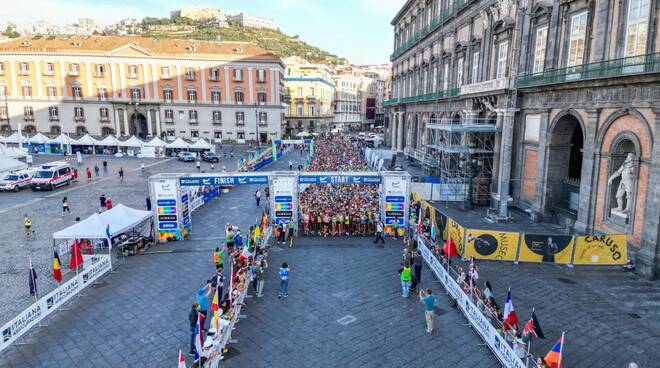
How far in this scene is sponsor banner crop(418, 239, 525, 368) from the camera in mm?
9320

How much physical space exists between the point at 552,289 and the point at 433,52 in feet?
102

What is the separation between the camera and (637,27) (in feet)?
53.6

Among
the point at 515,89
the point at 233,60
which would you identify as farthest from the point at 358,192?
the point at 233,60

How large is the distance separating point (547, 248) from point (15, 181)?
116 feet

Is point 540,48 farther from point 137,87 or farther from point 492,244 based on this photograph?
point 137,87

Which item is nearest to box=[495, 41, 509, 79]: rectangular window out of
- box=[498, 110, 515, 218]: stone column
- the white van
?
box=[498, 110, 515, 218]: stone column

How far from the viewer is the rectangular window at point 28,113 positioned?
68.0m

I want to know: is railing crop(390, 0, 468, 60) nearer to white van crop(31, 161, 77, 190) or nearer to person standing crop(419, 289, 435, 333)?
person standing crop(419, 289, 435, 333)

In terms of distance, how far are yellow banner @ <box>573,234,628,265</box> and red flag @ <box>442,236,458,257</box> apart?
14.8ft

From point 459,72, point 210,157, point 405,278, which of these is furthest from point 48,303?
point 210,157

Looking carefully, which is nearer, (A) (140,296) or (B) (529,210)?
(A) (140,296)

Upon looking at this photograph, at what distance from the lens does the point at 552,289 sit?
46.2 feet

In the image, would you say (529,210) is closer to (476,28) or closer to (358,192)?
(358,192)

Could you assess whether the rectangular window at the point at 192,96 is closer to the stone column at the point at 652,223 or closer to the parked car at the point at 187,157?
the parked car at the point at 187,157
